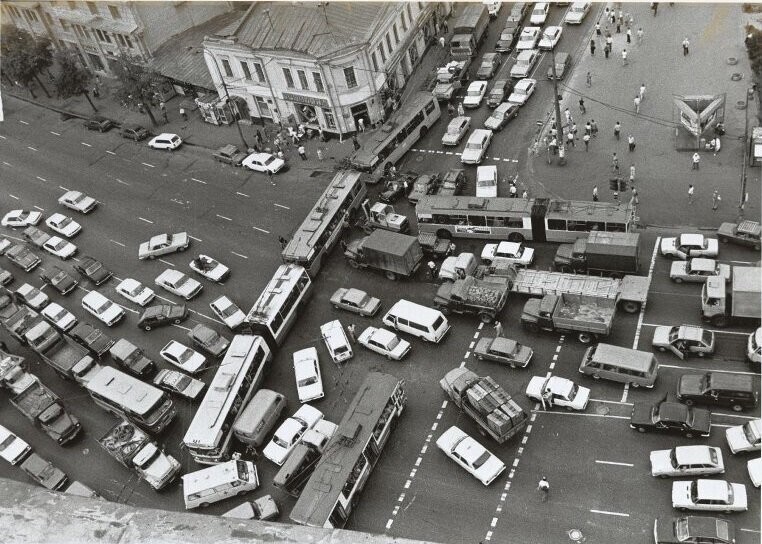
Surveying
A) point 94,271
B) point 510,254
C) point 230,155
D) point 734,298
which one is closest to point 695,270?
point 734,298

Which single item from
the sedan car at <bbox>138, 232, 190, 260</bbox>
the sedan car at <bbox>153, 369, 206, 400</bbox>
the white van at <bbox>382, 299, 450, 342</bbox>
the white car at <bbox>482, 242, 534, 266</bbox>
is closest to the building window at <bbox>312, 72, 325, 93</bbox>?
the sedan car at <bbox>138, 232, 190, 260</bbox>

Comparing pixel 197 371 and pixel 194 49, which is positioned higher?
pixel 194 49

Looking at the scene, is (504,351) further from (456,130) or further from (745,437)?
(456,130)

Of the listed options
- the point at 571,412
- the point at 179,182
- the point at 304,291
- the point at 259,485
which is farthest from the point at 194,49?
the point at 571,412

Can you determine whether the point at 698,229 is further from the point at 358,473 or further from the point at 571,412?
the point at 358,473

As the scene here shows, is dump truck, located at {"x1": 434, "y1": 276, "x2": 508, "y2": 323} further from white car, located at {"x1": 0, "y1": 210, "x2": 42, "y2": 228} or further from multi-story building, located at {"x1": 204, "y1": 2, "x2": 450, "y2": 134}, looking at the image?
white car, located at {"x1": 0, "y1": 210, "x2": 42, "y2": 228}

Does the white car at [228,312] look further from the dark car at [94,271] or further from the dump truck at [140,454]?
the dark car at [94,271]
